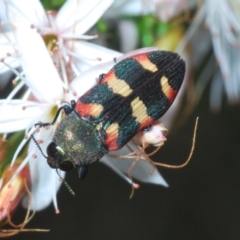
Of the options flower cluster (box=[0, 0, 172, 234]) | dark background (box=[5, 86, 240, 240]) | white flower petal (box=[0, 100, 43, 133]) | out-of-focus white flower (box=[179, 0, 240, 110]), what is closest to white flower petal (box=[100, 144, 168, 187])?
flower cluster (box=[0, 0, 172, 234])

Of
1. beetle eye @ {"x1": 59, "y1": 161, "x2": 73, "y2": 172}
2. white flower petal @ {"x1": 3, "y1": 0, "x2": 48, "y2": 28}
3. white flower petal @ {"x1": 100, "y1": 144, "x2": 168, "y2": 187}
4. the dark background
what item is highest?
white flower petal @ {"x1": 3, "y1": 0, "x2": 48, "y2": 28}

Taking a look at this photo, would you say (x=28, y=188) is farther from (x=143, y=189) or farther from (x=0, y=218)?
(x=143, y=189)

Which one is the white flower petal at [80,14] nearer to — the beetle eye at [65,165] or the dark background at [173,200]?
the beetle eye at [65,165]

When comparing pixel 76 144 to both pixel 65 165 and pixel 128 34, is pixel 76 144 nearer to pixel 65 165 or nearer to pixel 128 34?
pixel 65 165

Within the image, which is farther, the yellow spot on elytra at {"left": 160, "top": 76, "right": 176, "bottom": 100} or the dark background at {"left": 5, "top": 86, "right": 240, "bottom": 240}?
the dark background at {"left": 5, "top": 86, "right": 240, "bottom": 240}

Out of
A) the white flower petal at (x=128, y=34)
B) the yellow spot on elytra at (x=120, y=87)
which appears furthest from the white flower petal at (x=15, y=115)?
the white flower petal at (x=128, y=34)

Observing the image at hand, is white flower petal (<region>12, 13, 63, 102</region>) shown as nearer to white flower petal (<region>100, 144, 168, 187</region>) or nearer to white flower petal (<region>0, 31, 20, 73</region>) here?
white flower petal (<region>0, 31, 20, 73</region>)

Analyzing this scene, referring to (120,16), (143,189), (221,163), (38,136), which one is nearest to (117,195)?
(143,189)
